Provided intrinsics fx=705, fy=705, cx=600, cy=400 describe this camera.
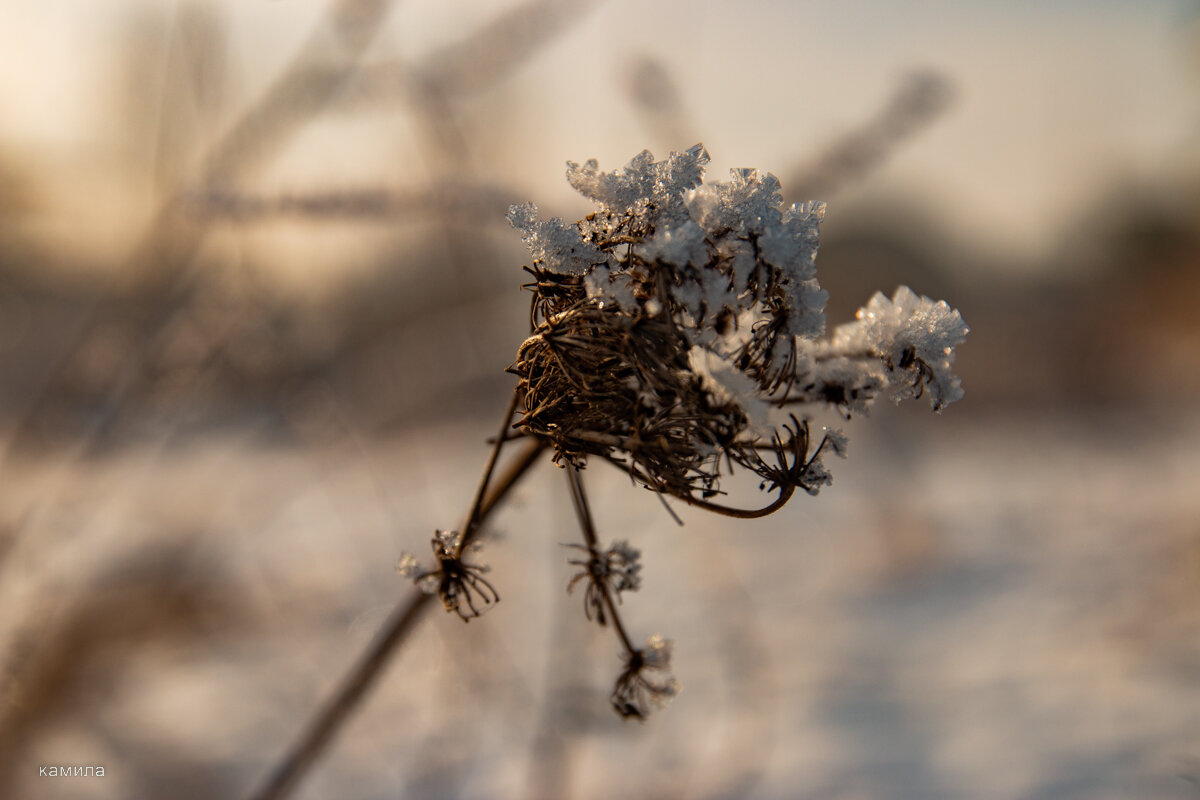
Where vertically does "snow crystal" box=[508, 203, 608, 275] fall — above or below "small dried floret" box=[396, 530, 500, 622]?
above

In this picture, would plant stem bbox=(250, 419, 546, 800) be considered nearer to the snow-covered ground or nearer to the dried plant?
the dried plant

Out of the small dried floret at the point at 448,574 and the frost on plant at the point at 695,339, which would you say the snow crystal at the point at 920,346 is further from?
the small dried floret at the point at 448,574

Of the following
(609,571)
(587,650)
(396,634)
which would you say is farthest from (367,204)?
(587,650)

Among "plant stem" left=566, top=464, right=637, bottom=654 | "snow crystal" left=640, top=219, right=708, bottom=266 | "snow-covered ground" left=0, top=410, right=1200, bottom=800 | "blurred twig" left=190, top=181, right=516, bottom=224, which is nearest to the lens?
"snow crystal" left=640, top=219, right=708, bottom=266

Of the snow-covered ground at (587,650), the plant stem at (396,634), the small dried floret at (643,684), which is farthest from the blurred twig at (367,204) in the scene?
the small dried floret at (643,684)

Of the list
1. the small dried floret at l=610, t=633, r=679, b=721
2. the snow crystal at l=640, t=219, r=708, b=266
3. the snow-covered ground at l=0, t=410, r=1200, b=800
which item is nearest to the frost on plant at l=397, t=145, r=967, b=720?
the snow crystal at l=640, t=219, r=708, b=266

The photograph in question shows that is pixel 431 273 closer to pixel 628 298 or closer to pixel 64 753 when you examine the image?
pixel 64 753
